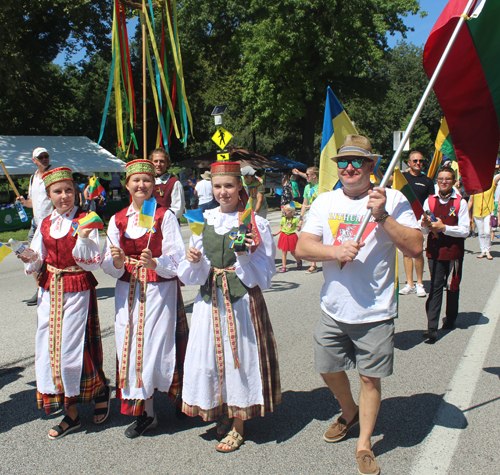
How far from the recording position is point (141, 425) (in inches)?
133

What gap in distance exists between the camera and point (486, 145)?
3600mm

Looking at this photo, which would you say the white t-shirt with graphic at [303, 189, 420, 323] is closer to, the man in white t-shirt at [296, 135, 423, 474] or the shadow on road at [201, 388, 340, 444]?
the man in white t-shirt at [296, 135, 423, 474]

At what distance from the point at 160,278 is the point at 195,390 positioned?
2.55 feet

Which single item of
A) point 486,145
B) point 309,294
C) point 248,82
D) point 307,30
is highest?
point 307,30

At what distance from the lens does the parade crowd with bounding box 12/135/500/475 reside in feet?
9.64

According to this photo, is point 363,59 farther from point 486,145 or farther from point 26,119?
point 486,145

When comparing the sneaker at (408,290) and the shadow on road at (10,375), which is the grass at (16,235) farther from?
the sneaker at (408,290)

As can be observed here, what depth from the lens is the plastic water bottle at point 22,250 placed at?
10.8 ft

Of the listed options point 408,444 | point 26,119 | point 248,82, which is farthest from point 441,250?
point 26,119

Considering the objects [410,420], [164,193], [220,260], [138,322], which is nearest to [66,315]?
[138,322]

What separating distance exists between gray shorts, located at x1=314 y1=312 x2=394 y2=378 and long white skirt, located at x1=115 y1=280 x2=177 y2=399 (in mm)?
1007

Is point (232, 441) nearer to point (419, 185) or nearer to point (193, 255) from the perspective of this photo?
point (193, 255)

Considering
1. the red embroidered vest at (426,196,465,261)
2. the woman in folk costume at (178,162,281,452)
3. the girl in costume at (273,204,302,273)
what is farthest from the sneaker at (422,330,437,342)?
the girl in costume at (273,204,302,273)

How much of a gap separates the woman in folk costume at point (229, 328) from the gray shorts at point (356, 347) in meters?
0.37
